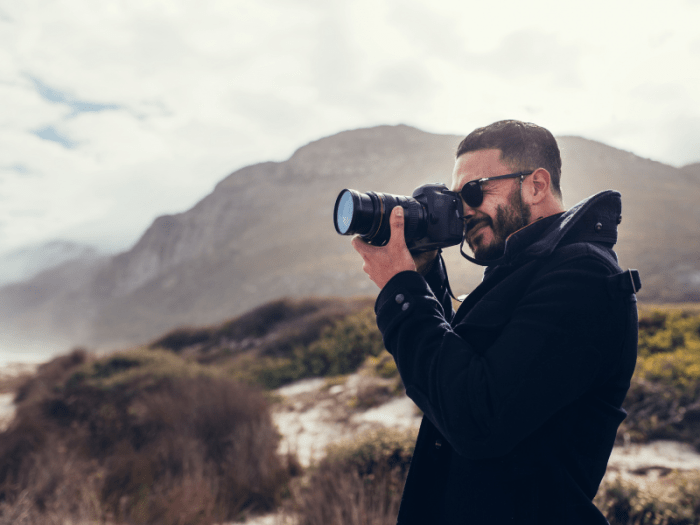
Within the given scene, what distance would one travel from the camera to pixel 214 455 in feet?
14.9

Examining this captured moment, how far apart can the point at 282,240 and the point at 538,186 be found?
160ft

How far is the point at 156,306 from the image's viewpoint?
164 feet

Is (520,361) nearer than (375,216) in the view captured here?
Yes

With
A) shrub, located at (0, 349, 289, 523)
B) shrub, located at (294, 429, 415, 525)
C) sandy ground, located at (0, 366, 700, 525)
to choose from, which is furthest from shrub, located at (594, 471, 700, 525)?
shrub, located at (0, 349, 289, 523)

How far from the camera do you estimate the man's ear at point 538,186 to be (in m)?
1.28

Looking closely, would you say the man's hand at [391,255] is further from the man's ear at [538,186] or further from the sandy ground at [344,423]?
the sandy ground at [344,423]

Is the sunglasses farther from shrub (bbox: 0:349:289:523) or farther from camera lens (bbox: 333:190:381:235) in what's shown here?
shrub (bbox: 0:349:289:523)

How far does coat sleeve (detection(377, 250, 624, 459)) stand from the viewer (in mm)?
910

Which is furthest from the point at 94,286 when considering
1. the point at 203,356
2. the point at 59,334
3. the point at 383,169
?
the point at 203,356

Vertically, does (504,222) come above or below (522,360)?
above

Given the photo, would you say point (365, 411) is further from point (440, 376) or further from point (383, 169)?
point (383, 169)

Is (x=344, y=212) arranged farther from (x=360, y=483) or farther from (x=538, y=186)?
(x=360, y=483)

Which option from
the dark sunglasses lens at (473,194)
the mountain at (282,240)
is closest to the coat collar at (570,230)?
the dark sunglasses lens at (473,194)

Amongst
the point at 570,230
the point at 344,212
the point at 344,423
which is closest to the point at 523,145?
the point at 570,230
